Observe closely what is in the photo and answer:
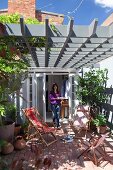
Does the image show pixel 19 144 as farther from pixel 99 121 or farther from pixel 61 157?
pixel 99 121

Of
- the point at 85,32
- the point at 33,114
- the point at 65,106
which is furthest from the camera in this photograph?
the point at 65,106

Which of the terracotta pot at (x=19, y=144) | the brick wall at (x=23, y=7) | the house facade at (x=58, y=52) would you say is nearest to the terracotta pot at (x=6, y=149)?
the terracotta pot at (x=19, y=144)

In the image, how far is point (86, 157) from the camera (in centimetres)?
667

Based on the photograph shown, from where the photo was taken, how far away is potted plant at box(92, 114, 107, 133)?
9.91 metres

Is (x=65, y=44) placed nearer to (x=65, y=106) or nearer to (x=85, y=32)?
(x=85, y=32)

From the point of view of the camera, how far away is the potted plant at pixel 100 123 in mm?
9914

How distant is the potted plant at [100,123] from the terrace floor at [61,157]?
0.93 meters

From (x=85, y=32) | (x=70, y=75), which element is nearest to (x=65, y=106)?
(x=70, y=75)

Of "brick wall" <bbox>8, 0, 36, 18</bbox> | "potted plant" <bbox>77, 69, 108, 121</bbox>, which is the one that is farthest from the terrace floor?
"brick wall" <bbox>8, 0, 36, 18</bbox>

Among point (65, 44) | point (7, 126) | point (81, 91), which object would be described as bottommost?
point (7, 126)

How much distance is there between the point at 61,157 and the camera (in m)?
6.91

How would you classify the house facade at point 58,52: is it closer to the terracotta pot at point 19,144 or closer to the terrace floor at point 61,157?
the terracotta pot at point 19,144

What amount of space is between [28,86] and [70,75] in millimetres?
2265

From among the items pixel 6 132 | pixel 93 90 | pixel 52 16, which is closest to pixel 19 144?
pixel 6 132
